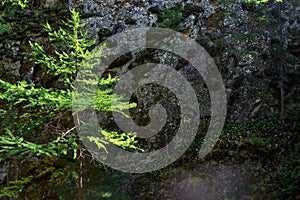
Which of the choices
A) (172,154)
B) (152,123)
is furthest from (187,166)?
(152,123)

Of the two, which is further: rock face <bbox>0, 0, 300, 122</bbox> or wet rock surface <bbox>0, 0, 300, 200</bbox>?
rock face <bbox>0, 0, 300, 122</bbox>

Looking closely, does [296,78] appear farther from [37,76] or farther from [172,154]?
[37,76]

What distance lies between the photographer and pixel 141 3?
13.4m

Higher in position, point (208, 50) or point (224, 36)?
point (224, 36)

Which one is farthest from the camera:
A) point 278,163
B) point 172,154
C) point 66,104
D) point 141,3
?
point 141,3

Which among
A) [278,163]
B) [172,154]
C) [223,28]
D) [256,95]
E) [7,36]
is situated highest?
[7,36]

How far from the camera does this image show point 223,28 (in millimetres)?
12398

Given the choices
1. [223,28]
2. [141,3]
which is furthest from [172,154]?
[141,3]

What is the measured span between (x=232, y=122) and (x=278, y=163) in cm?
245

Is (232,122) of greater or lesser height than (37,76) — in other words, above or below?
below

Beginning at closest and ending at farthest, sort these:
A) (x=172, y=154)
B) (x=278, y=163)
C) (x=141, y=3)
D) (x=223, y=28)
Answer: (x=278, y=163), (x=172, y=154), (x=223, y=28), (x=141, y=3)

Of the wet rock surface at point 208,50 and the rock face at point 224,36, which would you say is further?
the rock face at point 224,36

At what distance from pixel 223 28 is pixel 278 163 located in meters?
6.46

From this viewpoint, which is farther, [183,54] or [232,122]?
[183,54]
